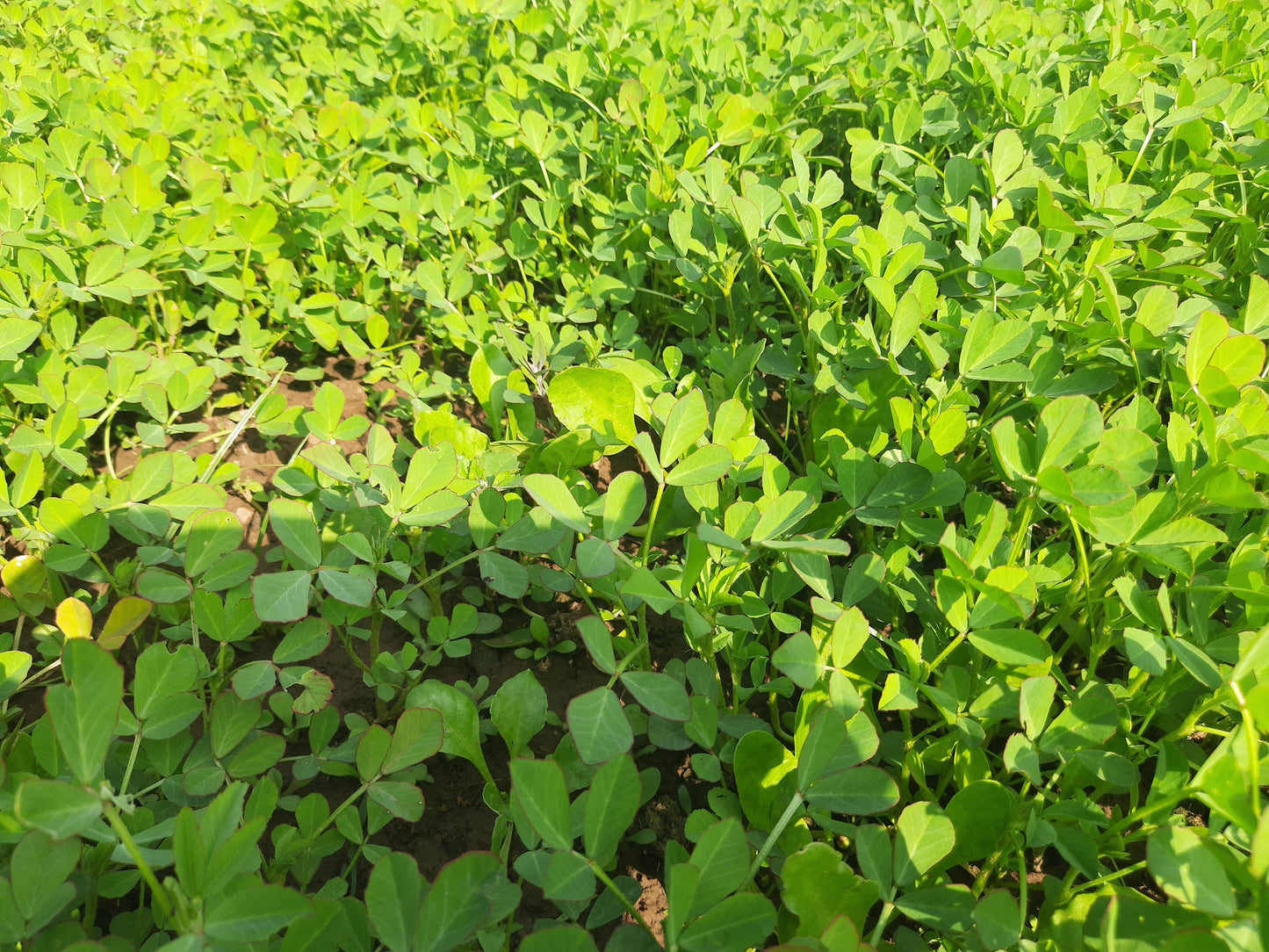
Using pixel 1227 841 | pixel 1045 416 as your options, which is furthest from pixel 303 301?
pixel 1227 841

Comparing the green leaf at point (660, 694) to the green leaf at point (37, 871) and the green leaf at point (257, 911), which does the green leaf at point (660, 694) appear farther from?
the green leaf at point (37, 871)

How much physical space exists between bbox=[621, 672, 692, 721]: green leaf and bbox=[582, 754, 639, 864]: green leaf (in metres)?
0.18

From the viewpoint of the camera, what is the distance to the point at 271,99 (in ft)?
9.23

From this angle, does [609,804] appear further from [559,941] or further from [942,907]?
[942,907]

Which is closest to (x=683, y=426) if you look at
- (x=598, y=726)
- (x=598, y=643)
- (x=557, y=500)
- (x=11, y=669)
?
(x=557, y=500)

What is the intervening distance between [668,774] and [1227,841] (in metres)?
0.82

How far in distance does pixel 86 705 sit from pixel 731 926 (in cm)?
74

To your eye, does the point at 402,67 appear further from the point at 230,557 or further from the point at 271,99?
the point at 230,557

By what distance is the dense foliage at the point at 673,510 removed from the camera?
1.04 metres

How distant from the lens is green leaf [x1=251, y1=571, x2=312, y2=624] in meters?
1.27

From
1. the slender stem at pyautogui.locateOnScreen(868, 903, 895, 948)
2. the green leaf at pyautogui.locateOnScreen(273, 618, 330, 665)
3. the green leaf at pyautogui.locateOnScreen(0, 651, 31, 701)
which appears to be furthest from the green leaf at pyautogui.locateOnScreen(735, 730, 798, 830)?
the green leaf at pyautogui.locateOnScreen(0, 651, 31, 701)

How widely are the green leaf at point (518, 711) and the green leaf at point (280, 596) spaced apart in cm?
34

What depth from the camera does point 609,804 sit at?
100 centimetres

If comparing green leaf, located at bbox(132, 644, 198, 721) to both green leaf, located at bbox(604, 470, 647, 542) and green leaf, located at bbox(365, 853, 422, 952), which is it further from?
green leaf, located at bbox(604, 470, 647, 542)
